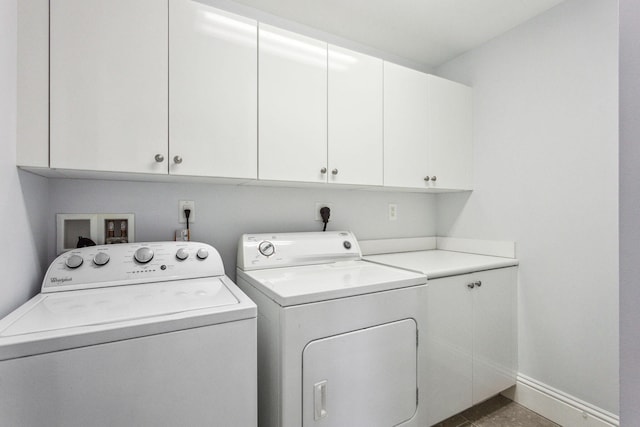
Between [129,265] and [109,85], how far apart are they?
2.44 feet

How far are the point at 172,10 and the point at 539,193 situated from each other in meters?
2.28

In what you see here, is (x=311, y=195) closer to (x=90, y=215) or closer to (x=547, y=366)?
(x=90, y=215)

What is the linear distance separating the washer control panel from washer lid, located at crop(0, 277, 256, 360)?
0.15 feet

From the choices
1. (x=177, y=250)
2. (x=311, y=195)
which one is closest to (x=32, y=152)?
(x=177, y=250)

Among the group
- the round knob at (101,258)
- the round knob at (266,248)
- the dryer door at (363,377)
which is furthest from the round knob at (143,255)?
the dryer door at (363,377)

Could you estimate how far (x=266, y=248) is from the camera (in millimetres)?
1663

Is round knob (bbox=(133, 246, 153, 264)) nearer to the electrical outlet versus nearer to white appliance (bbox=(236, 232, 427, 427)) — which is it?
the electrical outlet

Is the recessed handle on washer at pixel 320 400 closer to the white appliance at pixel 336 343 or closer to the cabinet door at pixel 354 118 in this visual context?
the white appliance at pixel 336 343

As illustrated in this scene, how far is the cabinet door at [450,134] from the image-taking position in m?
2.13

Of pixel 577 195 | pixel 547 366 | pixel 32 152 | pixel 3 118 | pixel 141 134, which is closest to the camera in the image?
pixel 3 118

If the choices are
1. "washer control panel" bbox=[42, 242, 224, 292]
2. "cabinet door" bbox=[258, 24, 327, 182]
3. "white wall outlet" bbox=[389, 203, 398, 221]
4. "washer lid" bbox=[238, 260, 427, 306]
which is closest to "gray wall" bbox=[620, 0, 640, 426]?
"washer lid" bbox=[238, 260, 427, 306]

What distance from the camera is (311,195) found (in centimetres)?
204

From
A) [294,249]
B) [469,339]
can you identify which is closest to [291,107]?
[294,249]

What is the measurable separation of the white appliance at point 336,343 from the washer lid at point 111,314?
233 mm
